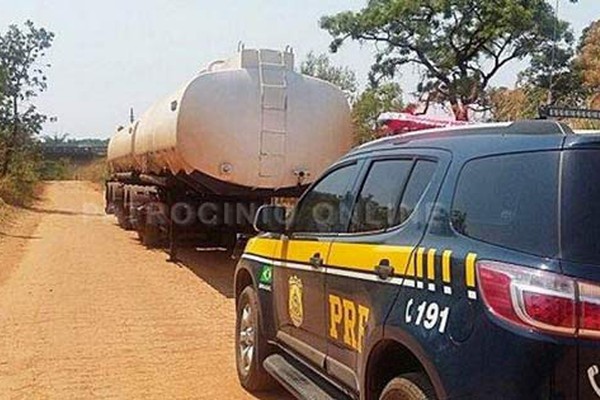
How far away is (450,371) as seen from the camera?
2.99 metres

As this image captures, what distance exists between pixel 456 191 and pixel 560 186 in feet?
1.92

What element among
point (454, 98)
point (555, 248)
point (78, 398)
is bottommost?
point (78, 398)

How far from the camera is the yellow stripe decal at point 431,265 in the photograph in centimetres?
323

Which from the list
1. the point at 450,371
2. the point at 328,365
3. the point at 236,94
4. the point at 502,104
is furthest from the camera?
the point at 502,104

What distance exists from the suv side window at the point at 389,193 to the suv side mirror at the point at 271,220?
109 cm

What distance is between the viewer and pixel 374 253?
12.5ft

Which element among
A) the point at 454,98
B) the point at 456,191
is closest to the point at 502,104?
the point at 454,98

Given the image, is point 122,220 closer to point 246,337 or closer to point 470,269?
point 246,337

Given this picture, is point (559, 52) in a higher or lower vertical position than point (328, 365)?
higher

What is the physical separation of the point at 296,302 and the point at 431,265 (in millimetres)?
1870

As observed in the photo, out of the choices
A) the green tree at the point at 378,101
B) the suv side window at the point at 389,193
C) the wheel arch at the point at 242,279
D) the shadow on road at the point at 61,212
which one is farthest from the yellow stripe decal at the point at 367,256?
the shadow on road at the point at 61,212

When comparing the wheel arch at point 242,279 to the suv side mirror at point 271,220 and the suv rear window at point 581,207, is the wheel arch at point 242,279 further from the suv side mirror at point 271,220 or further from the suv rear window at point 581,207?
the suv rear window at point 581,207

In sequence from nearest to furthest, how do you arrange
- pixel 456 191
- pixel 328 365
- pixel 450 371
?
pixel 450 371
pixel 456 191
pixel 328 365

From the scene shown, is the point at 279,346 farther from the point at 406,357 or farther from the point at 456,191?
the point at 456,191
